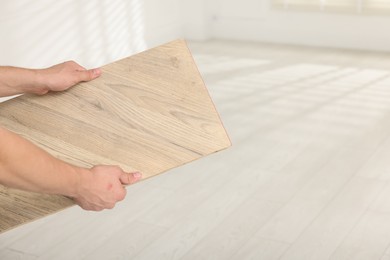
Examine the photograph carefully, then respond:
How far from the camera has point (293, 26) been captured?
19.9 ft

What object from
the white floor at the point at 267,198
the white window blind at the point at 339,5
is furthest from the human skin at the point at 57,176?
the white window blind at the point at 339,5

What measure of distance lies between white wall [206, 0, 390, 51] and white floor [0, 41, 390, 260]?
0.93 metres

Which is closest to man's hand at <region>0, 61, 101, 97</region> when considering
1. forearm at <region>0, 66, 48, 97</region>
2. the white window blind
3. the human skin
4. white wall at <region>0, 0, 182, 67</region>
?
forearm at <region>0, 66, 48, 97</region>

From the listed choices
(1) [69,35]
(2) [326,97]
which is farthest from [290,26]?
(1) [69,35]

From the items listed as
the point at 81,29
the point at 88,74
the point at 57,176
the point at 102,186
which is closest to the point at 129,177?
the point at 102,186

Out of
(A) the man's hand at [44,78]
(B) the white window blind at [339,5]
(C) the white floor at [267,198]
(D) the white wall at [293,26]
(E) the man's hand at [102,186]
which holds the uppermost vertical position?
(A) the man's hand at [44,78]

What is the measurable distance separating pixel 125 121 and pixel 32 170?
1.35ft

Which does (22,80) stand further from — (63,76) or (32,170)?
(32,170)

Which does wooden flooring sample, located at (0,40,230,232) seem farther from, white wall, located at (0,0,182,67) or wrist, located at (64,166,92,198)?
white wall, located at (0,0,182,67)

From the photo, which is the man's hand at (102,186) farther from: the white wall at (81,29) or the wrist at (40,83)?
the white wall at (81,29)

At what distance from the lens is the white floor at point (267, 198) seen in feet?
9.74

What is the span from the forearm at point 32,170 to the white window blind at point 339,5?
4348 mm

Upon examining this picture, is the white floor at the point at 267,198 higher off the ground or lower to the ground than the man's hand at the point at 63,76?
lower

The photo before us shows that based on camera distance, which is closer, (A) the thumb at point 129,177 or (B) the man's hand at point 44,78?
(A) the thumb at point 129,177
